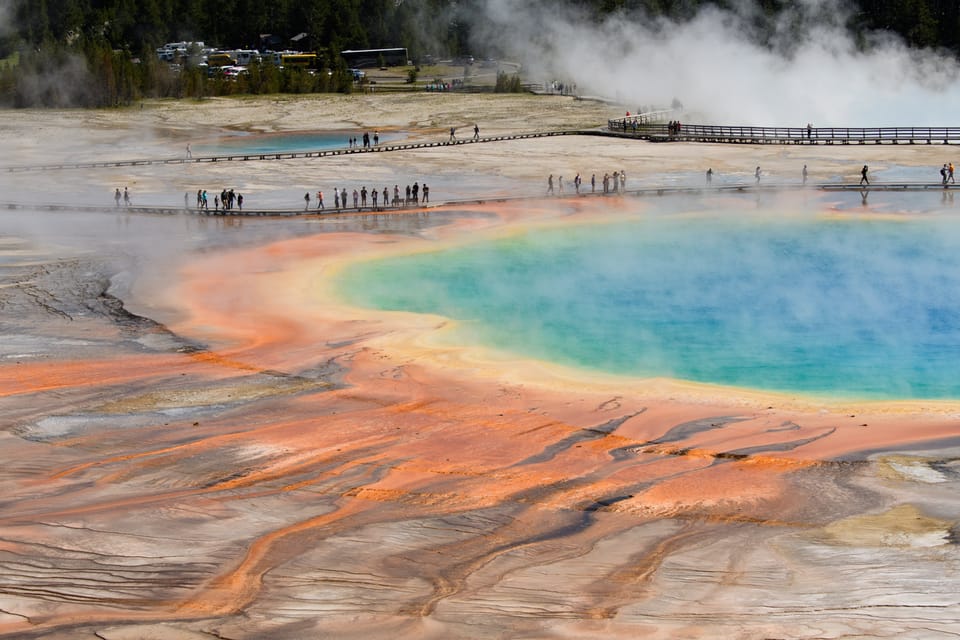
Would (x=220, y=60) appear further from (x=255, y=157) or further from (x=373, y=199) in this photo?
(x=373, y=199)

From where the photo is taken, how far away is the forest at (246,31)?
214 feet

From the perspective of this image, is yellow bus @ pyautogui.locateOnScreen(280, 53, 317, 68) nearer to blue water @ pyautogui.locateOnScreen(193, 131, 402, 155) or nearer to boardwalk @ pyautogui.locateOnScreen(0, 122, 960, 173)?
blue water @ pyautogui.locateOnScreen(193, 131, 402, 155)

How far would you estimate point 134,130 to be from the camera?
193 ft

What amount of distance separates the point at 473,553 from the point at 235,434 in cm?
540

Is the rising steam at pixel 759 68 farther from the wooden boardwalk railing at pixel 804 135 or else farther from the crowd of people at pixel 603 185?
the crowd of people at pixel 603 185

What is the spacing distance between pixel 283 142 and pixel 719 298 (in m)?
34.7

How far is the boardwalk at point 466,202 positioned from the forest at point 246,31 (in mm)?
26764

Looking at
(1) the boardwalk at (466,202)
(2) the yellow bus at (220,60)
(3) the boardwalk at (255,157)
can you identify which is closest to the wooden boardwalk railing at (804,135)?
(3) the boardwalk at (255,157)

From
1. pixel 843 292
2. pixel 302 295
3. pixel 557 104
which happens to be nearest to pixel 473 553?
pixel 302 295

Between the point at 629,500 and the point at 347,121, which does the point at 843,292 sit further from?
the point at 347,121

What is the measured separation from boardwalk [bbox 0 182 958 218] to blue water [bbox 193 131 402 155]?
15153 millimetres

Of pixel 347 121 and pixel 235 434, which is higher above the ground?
pixel 347 121

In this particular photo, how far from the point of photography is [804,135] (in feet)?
169

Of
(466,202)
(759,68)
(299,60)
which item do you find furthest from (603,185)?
(299,60)
